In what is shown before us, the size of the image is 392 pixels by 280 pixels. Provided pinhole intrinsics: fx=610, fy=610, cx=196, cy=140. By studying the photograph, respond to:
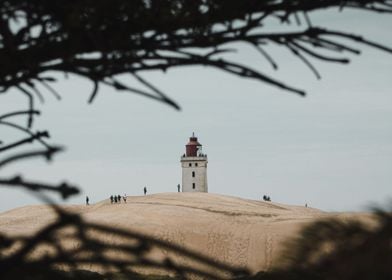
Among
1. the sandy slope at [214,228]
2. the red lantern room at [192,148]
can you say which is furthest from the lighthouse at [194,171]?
the sandy slope at [214,228]

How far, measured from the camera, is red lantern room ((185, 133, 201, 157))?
98562 millimetres

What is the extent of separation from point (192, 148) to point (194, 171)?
4103 millimetres

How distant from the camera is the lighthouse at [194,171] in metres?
95.9

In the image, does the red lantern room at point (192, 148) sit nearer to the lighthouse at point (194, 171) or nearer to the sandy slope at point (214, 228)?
the lighthouse at point (194, 171)

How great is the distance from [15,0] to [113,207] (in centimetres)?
5710

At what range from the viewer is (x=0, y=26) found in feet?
7.94

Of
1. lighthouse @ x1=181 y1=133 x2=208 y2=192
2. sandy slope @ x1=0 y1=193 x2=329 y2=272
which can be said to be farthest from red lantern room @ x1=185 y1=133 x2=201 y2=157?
sandy slope @ x1=0 y1=193 x2=329 y2=272

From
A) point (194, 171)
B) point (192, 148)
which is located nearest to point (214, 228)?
point (194, 171)

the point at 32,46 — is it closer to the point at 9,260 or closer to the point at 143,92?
the point at 143,92

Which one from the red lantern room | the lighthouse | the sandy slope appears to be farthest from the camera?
the red lantern room

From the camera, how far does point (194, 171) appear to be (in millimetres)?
97062

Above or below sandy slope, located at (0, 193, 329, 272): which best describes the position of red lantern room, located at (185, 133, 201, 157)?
above

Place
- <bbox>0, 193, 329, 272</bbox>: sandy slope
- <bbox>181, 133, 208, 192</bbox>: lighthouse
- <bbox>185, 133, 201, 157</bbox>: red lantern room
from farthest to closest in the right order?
1. <bbox>185, 133, 201, 157</bbox>: red lantern room
2. <bbox>181, 133, 208, 192</bbox>: lighthouse
3. <bbox>0, 193, 329, 272</bbox>: sandy slope

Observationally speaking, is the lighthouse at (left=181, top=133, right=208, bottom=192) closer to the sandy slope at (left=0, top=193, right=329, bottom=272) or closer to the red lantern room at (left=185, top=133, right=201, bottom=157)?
the red lantern room at (left=185, top=133, right=201, bottom=157)
